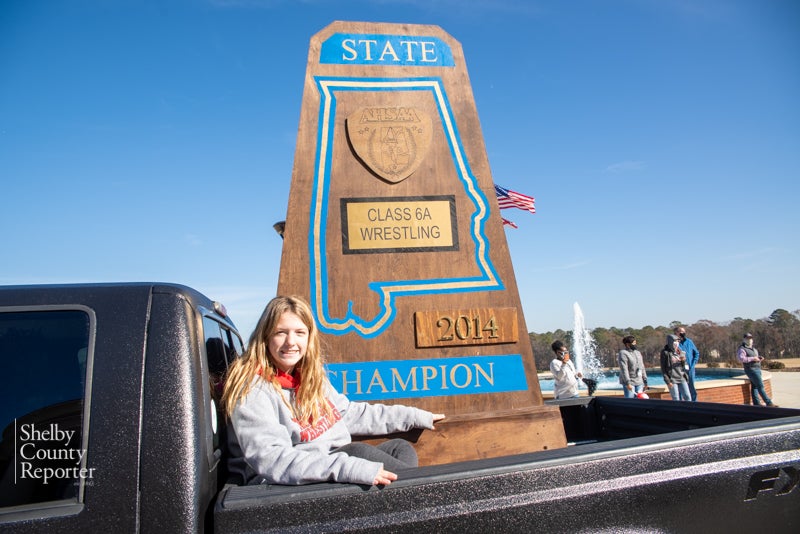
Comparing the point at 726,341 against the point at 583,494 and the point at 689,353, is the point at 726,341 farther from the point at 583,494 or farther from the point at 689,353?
the point at 583,494

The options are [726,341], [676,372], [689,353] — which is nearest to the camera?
[676,372]

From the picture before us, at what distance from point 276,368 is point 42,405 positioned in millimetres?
753

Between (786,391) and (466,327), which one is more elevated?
(466,327)

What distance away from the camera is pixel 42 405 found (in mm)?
1451

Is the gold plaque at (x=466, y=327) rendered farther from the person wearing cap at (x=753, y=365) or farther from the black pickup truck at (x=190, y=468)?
the person wearing cap at (x=753, y=365)

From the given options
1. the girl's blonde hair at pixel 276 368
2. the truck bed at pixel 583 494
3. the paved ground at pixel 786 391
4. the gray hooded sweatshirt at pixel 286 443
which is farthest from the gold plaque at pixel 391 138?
the paved ground at pixel 786 391

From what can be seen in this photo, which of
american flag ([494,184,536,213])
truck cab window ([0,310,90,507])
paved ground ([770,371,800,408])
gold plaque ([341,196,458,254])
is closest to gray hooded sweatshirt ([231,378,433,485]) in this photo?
truck cab window ([0,310,90,507])

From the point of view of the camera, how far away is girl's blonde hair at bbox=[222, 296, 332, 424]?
180 cm

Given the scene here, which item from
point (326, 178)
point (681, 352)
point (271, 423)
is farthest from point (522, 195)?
point (271, 423)

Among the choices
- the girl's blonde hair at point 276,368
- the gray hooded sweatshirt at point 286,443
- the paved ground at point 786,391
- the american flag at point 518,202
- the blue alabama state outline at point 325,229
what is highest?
the american flag at point 518,202

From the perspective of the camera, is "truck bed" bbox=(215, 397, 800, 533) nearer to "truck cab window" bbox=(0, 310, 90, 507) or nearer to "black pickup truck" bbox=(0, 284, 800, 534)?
"black pickup truck" bbox=(0, 284, 800, 534)

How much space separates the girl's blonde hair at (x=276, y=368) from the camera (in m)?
1.80

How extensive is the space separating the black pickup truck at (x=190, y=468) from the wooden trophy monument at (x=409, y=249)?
1.45 metres

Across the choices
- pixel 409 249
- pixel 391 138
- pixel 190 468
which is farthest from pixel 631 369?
pixel 190 468
